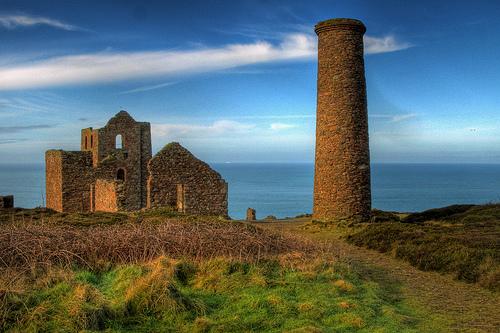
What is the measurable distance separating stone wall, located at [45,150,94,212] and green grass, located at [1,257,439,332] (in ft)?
69.1

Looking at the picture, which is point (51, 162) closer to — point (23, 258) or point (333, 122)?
point (333, 122)

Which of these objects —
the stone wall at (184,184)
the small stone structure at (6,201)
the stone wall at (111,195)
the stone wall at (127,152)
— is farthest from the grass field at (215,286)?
the stone wall at (127,152)

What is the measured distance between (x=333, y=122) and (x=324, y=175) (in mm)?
2047

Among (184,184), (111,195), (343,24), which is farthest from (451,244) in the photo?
(111,195)

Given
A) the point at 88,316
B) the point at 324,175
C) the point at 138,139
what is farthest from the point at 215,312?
the point at 138,139

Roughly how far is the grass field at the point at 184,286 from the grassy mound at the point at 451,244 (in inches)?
85.5

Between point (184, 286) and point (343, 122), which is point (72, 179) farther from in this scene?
point (184, 286)

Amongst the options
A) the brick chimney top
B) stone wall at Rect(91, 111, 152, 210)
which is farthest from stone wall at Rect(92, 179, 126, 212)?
the brick chimney top

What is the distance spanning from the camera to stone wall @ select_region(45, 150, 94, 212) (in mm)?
28984

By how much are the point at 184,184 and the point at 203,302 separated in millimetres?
13707

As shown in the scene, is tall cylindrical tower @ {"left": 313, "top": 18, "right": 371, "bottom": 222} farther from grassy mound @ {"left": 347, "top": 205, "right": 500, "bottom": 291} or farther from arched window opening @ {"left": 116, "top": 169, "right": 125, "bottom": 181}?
arched window opening @ {"left": 116, "top": 169, "right": 125, "bottom": 181}

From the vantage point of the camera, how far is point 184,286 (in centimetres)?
869

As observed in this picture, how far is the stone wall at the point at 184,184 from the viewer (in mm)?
20969

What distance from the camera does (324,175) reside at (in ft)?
65.3
